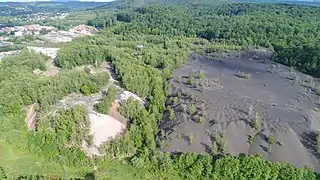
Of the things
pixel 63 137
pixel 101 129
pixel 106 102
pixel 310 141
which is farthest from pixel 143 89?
pixel 310 141

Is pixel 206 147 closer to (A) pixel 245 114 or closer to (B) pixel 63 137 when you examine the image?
(A) pixel 245 114

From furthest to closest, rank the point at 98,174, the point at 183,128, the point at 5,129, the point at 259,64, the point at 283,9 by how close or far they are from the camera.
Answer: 1. the point at 283,9
2. the point at 259,64
3. the point at 5,129
4. the point at 183,128
5. the point at 98,174

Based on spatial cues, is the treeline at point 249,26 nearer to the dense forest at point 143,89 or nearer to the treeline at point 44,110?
the dense forest at point 143,89

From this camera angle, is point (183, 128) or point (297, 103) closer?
point (183, 128)

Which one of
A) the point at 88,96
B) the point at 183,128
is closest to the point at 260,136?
the point at 183,128

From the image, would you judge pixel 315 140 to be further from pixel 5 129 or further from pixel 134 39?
pixel 134 39

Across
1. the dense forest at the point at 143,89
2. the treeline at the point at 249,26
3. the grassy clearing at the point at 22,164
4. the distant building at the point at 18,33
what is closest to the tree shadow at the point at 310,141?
the dense forest at the point at 143,89
